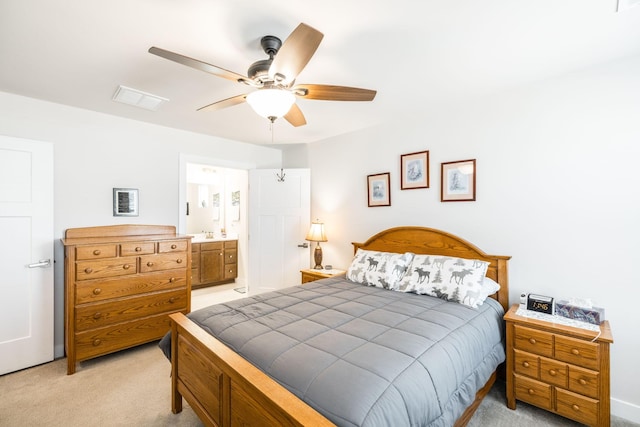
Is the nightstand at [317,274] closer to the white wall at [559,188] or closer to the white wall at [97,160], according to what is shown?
the white wall at [559,188]

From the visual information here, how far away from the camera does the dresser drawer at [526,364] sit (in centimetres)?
197

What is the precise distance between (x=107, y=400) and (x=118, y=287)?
3.17 ft

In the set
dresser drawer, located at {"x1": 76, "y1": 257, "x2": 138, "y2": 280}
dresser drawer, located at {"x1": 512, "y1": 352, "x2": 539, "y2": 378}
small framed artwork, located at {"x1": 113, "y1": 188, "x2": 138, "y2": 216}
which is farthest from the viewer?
small framed artwork, located at {"x1": 113, "y1": 188, "x2": 138, "y2": 216}

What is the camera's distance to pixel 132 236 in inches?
125

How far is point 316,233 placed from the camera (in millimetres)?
3846

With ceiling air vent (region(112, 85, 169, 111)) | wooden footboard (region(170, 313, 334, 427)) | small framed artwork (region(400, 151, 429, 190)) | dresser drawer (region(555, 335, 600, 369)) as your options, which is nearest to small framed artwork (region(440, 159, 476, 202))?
small framed artwork (region(400, 151, 429, 190))

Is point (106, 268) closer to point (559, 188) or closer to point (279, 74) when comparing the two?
point (279, 74)

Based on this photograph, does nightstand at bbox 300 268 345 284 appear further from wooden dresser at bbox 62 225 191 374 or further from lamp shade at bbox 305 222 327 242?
wooden dresser at bbox 62 225 191 374

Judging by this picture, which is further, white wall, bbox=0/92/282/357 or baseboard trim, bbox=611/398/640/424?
white wall, bbox=0/92/282/357

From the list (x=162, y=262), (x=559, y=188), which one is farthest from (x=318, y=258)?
(x=559, y=188)

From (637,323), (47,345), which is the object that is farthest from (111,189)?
(637,323)

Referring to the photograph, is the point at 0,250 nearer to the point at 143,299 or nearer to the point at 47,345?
the point at 47,345

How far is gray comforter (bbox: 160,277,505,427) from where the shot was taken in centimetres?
114

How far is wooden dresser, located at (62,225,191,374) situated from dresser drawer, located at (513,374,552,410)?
3.13 m
